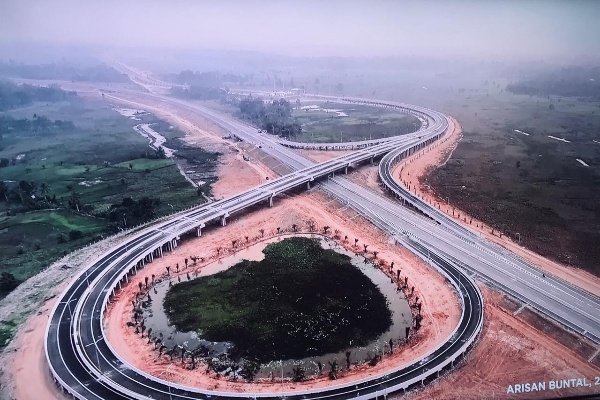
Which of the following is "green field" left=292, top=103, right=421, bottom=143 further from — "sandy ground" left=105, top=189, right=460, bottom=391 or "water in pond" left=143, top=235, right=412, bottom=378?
"water in pond" left=143, top=235, right=412, bottom=378

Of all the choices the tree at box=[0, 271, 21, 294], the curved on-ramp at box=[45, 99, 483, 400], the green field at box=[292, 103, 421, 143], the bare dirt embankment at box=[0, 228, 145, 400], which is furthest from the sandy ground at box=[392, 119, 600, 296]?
the tree at box=[0, 271, 21, 294]

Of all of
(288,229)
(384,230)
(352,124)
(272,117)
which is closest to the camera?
(384,230)

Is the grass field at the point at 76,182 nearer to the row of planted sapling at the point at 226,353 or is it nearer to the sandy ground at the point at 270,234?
the sandy ground at the point at 270,234

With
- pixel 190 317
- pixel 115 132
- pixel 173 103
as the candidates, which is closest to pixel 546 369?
pixel 190 317

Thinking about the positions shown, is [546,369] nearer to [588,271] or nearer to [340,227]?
[588,271]

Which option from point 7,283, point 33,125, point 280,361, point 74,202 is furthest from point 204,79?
point 280,361

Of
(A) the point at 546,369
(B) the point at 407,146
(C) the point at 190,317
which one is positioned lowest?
(C) the point at 190,317

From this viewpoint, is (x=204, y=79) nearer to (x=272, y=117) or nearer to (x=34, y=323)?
(x=272, y=117)
